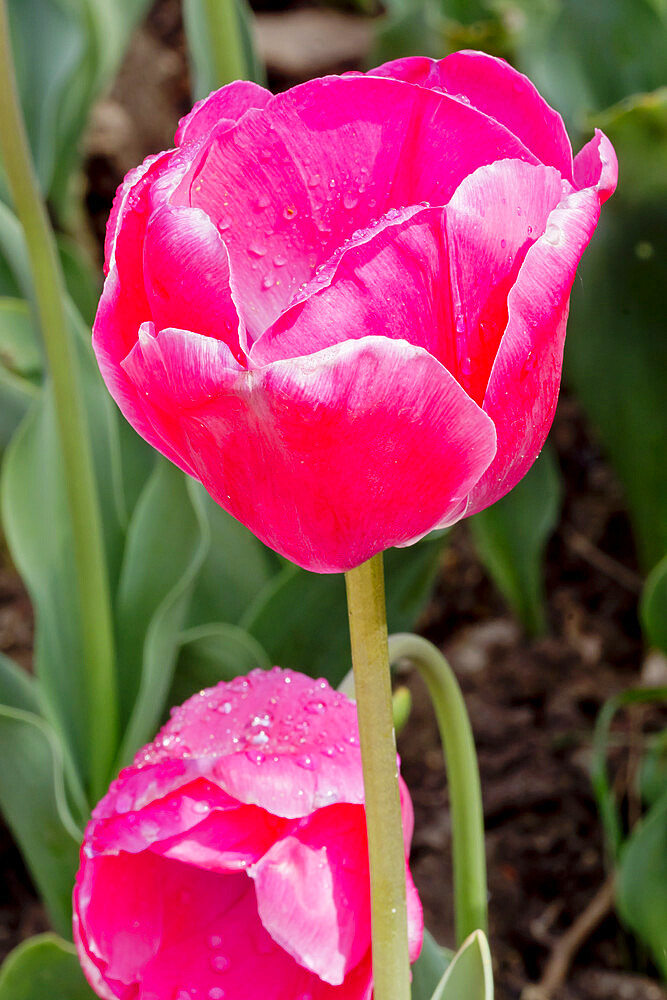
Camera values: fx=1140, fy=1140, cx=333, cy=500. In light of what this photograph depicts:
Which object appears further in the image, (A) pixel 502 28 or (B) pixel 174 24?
(B) pixel 174 24

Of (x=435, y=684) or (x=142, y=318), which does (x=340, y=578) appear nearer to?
(x=435, y=684)

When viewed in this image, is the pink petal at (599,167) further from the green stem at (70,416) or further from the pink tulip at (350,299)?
the green stem at (70,416)

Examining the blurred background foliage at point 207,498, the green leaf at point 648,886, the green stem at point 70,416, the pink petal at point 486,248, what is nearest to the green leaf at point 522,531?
the blurred background foliage at point 207,498

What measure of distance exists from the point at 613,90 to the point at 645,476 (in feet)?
1.44

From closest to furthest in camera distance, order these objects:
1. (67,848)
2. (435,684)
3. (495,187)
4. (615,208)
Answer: (495,187) < (435,684) < (67,848) < (615,208)

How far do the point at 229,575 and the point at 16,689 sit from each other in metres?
0.20

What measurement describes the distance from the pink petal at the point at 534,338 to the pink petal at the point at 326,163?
0.04 meters

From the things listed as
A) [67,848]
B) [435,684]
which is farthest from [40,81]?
[435,684]

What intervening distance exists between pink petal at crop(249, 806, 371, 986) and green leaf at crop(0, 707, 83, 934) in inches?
14.4

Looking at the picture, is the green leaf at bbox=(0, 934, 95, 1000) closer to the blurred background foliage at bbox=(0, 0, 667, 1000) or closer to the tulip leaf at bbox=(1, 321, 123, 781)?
the blurred background foliage at bbox=(0, 0, 667, 1000)

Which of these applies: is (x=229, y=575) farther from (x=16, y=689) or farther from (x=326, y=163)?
(x=326, y=163)

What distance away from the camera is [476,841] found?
57 centimetres

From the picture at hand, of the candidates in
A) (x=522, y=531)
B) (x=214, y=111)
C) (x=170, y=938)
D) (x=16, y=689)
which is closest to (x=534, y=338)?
(x=214, y=111)

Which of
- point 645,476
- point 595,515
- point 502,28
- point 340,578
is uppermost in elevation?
point 502,28
